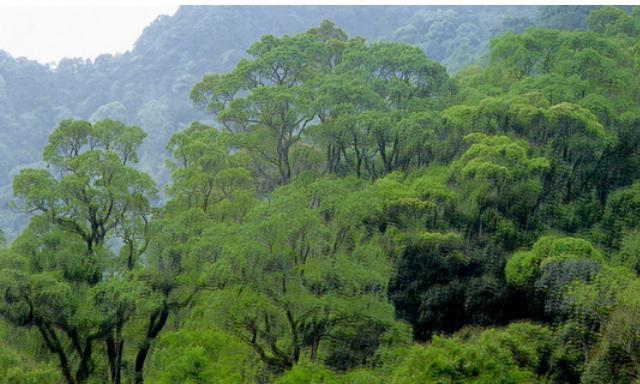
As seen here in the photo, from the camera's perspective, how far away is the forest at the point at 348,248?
63.6ft

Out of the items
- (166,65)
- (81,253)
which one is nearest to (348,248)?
(81,253)

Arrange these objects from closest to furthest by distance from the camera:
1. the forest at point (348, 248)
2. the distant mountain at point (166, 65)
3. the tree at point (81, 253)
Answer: the forest at point (348, 248) < the tree at point (81, 253) < the distant mountain at point (166, 65)

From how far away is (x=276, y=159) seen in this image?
32.8m

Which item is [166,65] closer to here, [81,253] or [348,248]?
[81,253]

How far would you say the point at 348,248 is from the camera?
79.5ft

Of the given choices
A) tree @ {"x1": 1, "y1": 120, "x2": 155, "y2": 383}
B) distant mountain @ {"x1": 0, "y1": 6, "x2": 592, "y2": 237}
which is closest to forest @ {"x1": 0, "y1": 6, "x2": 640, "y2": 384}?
tree @ {"x1": 1, "y1": 120, "x2": 155, "y2": 383}

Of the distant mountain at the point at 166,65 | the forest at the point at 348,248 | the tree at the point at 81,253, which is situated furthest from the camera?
the distant mountain at the point at 166,65

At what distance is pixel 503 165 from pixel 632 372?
1063cm

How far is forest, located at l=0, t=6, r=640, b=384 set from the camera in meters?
19.4

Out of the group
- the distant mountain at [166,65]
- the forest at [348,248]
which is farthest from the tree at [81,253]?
the distant mountain at [166,65]

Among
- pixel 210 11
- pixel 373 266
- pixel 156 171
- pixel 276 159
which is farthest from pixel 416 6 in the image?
pixel 373 266

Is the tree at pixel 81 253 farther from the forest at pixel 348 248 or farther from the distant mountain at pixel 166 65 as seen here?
the distant mountain at pixel 166 65

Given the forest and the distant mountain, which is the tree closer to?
the forest

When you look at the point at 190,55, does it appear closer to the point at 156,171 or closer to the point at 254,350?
the point at 156,171
